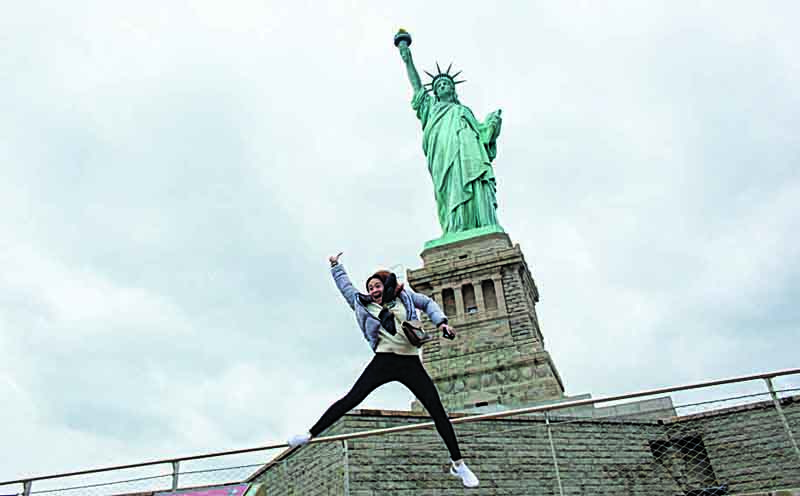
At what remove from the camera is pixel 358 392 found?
5.11 metres

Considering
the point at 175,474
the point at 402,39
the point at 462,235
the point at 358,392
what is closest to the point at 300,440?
the point at 358,392

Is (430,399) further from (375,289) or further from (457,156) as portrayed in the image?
(457,156)

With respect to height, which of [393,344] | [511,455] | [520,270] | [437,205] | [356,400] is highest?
[437,205]

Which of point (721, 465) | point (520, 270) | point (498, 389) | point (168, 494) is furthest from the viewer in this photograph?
point (520, 270)

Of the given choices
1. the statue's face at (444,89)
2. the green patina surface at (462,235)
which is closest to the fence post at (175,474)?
the green patina surface at (462,235)

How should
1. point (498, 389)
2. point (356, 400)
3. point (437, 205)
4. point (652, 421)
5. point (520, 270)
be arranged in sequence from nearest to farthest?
point (356, 400)
point (652, 421)
point (498, 389)
point (520, 270)
point (437, 205)

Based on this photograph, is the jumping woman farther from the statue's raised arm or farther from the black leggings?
the statue's raised arm

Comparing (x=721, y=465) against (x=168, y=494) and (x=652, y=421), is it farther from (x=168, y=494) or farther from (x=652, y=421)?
(x=168, y=494)

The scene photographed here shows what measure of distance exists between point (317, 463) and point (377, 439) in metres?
1.17

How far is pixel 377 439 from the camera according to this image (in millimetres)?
11695

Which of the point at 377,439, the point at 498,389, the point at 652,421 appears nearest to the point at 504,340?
the point at 498,389

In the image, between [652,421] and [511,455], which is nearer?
[511,455]

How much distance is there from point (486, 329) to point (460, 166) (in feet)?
26.8

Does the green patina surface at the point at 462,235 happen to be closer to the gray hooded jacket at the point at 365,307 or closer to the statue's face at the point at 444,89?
the statue's face at the point at 444,89
